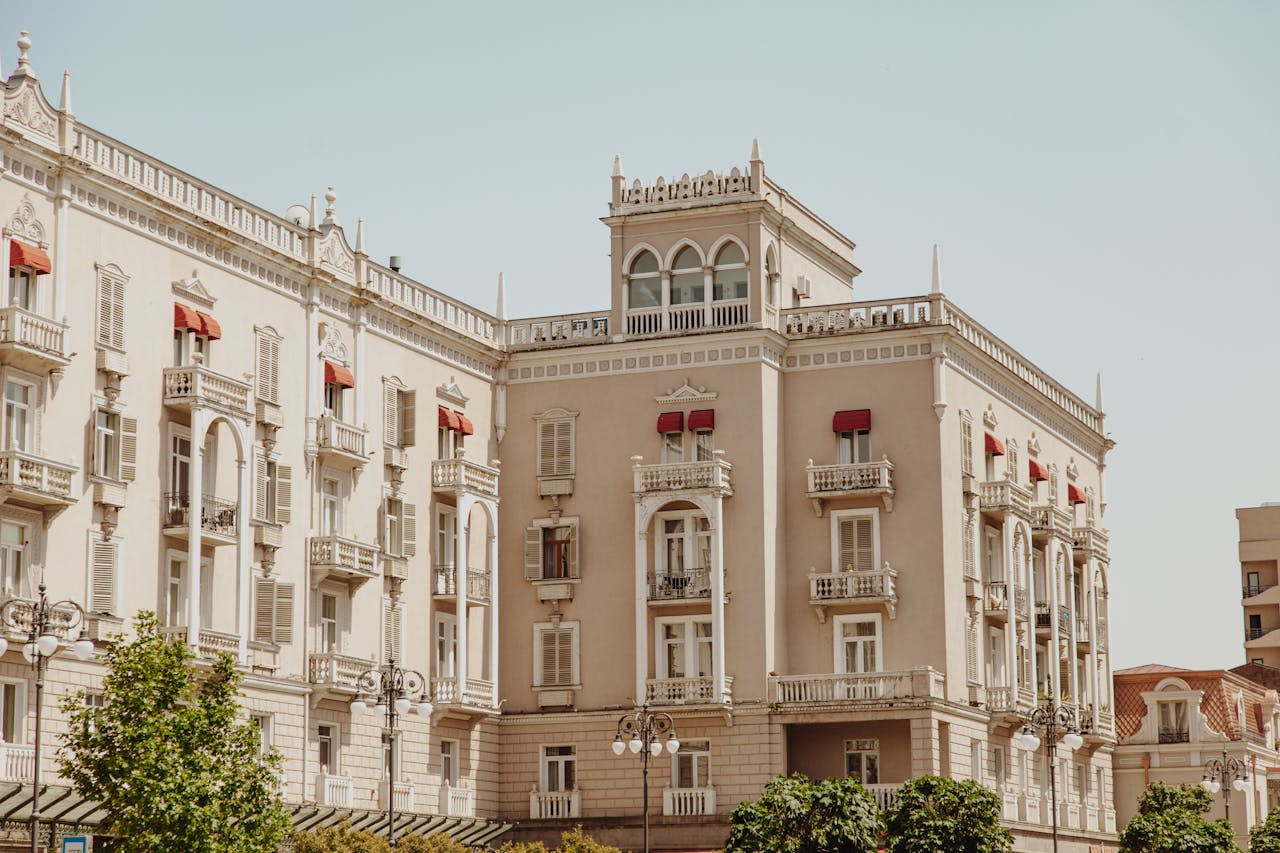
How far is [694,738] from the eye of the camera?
2255 inches

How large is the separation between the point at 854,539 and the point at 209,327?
65.1 feet

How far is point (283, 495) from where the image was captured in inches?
1969

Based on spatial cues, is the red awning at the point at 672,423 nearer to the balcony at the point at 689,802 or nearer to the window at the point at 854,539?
the window at the point at 854,539

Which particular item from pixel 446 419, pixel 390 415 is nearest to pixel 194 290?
pixel 390 415

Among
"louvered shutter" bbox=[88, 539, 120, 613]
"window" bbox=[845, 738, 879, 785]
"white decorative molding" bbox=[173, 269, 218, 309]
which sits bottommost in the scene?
"window" bbox=[845, 738, 879, 785]

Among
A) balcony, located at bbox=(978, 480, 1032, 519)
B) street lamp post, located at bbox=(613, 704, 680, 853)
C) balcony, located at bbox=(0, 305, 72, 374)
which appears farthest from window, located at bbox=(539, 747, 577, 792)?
balcony, located at bbox=(0, 305, 72, 374)

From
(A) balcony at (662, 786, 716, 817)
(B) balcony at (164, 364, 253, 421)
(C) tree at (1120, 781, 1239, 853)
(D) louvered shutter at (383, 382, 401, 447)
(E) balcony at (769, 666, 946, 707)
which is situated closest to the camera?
(B) balcony at (164, 364, 253, 421)

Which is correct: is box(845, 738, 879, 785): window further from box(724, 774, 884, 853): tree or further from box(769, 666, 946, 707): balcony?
box(724, 774, 884, 853): tree

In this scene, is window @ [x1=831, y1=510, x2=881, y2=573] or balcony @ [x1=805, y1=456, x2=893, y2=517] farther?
window @ [x1=831, y1=510, x2=881, y2=573]

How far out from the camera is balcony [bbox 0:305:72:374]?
137ft

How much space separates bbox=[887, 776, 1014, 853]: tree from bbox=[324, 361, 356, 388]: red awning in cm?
1716

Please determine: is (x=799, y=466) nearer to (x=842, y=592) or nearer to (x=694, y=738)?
(x=842, y=592)

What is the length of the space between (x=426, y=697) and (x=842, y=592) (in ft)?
39.2

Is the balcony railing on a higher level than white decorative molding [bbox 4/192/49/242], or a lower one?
lower
